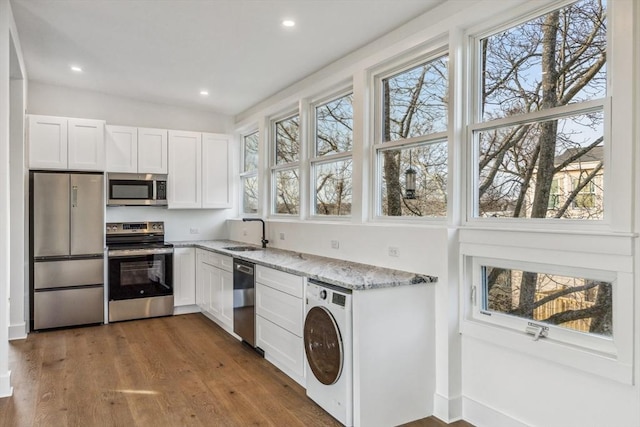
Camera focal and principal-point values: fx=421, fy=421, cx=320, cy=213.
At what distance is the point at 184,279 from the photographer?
533cm

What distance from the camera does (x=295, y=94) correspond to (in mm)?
4574

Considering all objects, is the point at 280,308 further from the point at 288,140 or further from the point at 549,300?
the point at 288,140

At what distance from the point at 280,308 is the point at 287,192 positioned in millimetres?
1965

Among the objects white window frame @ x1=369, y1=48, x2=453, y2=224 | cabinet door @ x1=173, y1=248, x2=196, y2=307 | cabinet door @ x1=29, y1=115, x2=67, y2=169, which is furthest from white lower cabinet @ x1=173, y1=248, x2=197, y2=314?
white window frame @ x1=369, y1=48, x2=453, y2=224

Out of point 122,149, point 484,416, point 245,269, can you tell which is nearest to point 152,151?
point 122,149

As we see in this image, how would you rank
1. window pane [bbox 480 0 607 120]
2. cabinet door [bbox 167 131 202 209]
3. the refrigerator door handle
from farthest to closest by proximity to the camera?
cabinet door [bbox 167 131 202 209]
the refrigerator door handle
window pane [bbox 480 0 607 120]

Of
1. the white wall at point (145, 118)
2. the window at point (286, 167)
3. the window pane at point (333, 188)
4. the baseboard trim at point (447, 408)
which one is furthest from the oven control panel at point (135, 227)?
the baseboard trim at point (447, 408)

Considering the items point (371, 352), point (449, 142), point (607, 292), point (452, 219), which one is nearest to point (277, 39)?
point (449, 142)

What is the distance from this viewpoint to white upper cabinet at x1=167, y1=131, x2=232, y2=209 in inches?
218

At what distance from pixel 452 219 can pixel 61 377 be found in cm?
320

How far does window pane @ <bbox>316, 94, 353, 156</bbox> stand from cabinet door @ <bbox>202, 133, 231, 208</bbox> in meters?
1.97

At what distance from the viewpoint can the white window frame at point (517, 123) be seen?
202 centimetres

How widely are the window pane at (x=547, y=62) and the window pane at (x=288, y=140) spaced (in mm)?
2475

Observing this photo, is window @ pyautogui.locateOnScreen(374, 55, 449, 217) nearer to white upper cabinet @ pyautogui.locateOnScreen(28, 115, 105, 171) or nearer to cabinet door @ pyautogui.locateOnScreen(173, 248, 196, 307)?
cabinet door @ pyautogui.locateOnScreen(173, 248, 196, 307)
